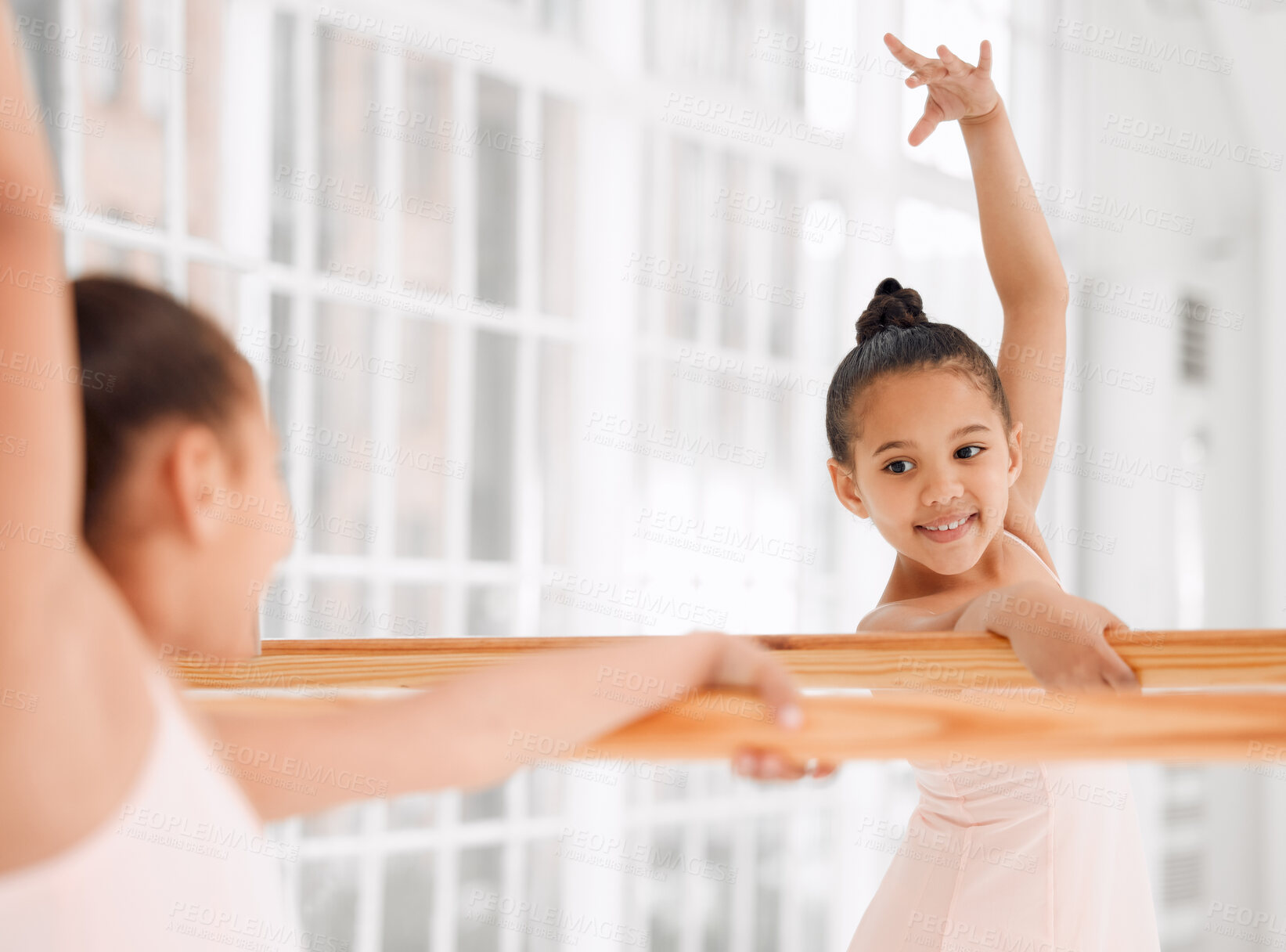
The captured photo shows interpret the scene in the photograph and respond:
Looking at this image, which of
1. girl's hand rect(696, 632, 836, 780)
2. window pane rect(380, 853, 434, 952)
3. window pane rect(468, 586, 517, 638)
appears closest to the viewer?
girl's hand rect(696, 632, 836, 780)

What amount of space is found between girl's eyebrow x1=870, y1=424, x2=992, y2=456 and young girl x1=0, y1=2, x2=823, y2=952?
2.32 feet

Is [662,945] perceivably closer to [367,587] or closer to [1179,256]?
[367,587]

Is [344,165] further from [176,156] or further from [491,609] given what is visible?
[491,609]

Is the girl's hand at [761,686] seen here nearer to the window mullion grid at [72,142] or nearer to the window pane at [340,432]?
the window mullion grid at [72,142]

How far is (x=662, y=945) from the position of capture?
11.0ft

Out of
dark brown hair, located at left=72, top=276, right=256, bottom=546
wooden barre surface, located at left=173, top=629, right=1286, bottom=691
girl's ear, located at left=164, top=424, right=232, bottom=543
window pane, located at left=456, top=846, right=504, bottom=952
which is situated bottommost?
window pane, located at left=456, top=846, right=504, bottom=952

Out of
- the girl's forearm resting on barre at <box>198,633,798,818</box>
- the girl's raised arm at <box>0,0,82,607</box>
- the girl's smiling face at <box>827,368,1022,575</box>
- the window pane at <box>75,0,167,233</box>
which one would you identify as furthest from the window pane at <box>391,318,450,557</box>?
the girl's raised arm at <box>0,0,82,607</box>

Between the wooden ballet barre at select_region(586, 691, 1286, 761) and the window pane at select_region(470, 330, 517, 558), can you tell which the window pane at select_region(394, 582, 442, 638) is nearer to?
the window pane at select_region(470, 330, 517, 558)

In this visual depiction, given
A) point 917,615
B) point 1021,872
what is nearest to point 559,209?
point 917,615

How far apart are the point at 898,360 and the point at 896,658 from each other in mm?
744

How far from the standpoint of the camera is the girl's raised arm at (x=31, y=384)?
380 millimetres

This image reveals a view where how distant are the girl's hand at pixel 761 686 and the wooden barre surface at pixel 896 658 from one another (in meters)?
0.03

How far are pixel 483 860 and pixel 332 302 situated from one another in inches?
58.1

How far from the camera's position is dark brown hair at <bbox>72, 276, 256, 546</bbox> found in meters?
0.53
